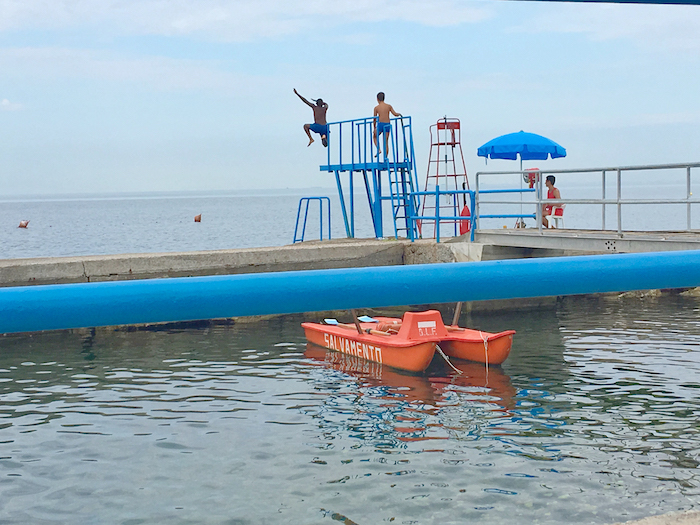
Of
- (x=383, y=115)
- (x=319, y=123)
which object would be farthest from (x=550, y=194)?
(x=319, y=123)

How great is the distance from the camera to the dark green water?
272 inches

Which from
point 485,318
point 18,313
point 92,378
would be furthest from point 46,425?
point 485,318

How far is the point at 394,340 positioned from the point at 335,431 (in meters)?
4.09

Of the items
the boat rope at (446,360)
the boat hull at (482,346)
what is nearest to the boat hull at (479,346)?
the boat hull at (482,346)

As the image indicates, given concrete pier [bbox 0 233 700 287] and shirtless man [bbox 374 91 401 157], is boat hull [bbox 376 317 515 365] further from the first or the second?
shirtless man [bbox 374 91 401 157]

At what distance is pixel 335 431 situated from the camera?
9.35 m

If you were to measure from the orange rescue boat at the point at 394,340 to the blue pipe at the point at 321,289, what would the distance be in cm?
1117

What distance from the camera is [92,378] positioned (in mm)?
12609

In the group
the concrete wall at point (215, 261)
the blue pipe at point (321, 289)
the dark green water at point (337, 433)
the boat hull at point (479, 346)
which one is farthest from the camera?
the concrete wall at point (215, 261)

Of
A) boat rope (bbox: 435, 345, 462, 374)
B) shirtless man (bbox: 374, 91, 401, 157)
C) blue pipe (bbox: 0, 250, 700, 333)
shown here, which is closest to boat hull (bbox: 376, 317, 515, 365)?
boat rope (bbox: 435, 345, 462, 374)

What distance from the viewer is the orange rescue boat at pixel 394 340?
42.0ft

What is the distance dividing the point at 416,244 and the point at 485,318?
2345 mm

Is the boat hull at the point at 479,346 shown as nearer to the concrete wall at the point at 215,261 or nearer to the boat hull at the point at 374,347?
the boat hull at the point at 374,347

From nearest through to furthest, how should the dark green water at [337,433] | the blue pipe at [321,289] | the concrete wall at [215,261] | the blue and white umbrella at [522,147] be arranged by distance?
the blue pipe at [321,289]
the dark green water at [337,433]
the concrete wall at [215,261]
the blue and white umbrella at [522,147]
